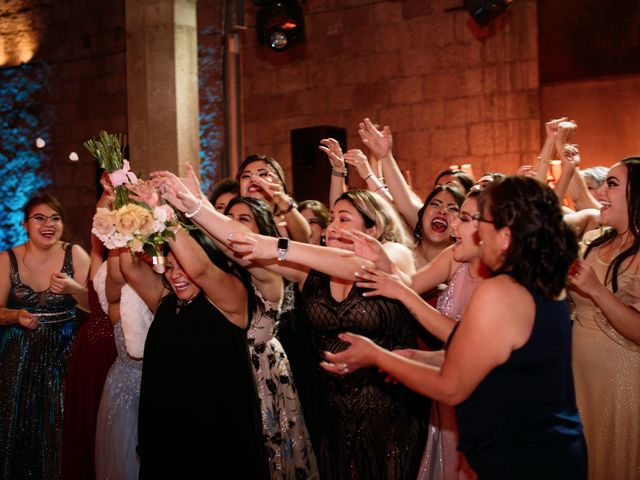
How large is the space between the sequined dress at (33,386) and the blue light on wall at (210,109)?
4861 millimetres

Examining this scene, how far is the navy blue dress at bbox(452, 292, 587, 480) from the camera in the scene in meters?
2.10

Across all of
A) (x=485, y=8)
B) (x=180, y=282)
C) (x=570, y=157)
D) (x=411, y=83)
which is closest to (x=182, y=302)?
(x=180, y=282)

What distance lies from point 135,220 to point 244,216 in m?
0.66

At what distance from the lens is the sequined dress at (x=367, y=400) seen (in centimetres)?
332

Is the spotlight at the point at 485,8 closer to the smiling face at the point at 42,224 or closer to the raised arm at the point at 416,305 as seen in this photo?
the smiling face at the point at 42,224

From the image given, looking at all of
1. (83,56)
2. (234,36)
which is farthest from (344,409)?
(83,56)

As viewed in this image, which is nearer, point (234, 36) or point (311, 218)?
point (311, 218)

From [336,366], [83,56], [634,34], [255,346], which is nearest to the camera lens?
[336,366]

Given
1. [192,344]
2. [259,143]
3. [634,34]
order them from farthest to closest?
[259,143] < [634,34] < [192,344]

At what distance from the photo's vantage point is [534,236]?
209 centimetres

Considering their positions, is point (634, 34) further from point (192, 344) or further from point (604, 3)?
point (192, 344)

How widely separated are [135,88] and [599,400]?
4.83 metres

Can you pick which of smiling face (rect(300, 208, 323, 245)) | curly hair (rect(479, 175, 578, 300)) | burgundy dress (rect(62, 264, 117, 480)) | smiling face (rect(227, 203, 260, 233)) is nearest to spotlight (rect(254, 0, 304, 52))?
smiling face (rect(300, 208, 323, 245))

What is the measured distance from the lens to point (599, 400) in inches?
138
